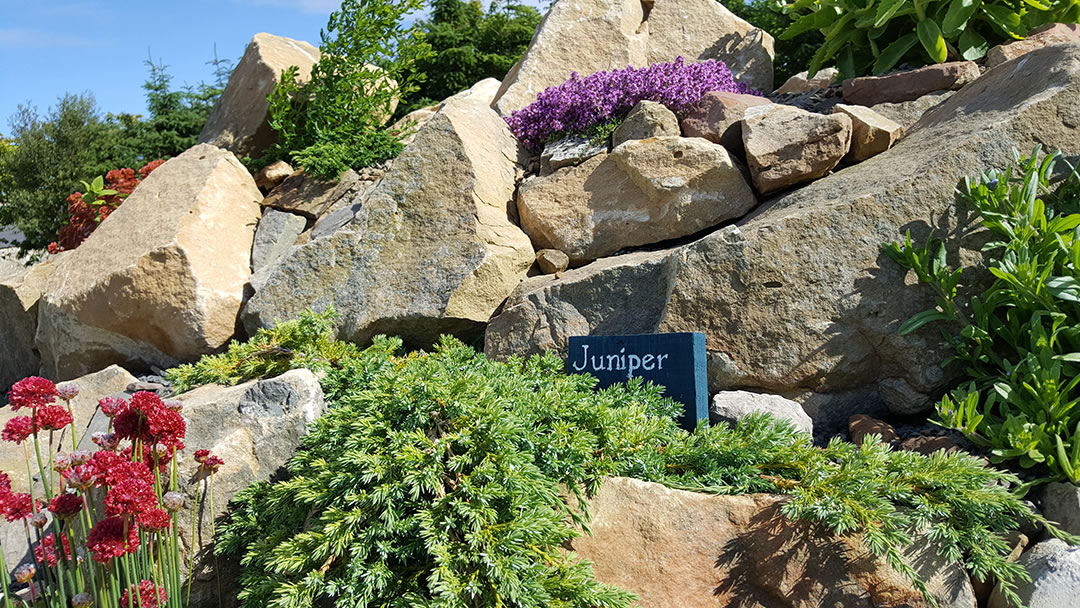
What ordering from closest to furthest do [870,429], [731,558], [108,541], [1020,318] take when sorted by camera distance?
[108,541] < [731,558] < [1020,318] < [870,429]

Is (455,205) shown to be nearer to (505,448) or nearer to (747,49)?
(505,448)

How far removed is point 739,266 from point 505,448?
6.26 ft

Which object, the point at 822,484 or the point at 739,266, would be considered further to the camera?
the point at 739,266

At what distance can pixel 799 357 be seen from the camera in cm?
388

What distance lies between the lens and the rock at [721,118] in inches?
209

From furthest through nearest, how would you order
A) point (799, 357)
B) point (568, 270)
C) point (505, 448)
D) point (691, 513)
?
point (568, 270) → point (799, 357) → point (691, 513) → point (505, 448)

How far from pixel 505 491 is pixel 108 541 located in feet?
3.70

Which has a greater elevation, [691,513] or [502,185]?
[502,185]

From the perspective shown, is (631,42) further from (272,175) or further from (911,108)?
(272,175)

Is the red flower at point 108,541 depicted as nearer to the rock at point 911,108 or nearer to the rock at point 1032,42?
the rock at point 911,108

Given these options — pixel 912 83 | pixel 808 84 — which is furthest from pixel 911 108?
pixel 808 84

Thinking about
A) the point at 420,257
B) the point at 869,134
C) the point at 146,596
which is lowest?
the point at 146,596

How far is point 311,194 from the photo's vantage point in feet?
20.5

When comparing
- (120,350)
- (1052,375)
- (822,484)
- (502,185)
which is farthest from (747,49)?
(120,350)
